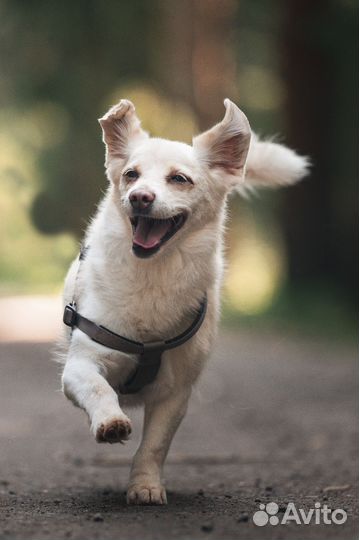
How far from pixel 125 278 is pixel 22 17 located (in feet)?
61.4

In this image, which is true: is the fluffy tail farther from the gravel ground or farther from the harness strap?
the harness strap

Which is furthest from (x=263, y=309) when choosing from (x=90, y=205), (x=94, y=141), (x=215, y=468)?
(x=215, y=468)

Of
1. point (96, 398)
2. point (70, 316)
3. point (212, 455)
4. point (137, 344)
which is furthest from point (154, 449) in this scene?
point (212, 455)

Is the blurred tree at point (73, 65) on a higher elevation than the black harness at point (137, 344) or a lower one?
higher

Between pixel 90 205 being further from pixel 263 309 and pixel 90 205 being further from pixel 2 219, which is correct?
pixel 263 309

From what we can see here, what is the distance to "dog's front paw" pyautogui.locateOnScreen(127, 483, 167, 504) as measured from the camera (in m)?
5.58

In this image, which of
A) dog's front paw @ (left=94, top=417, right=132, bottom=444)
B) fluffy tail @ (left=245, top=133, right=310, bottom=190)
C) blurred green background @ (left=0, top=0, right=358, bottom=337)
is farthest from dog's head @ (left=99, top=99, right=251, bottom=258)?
blurred green background @ (left=0, top=0, right=358, bottom=337)

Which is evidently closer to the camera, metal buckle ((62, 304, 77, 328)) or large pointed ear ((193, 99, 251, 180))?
metal buckle ((62, 304, 77, 328))

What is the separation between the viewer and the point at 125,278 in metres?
5.58

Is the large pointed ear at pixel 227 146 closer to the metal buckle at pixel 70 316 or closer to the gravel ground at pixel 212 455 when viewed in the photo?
the metal buckle at pixel 70 316

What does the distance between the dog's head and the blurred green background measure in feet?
29.6

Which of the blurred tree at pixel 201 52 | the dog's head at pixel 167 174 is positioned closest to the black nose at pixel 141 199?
the dog's head at pixel 167 174

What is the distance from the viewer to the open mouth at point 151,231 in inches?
209

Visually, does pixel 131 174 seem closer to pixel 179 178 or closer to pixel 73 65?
pixel 179 178
